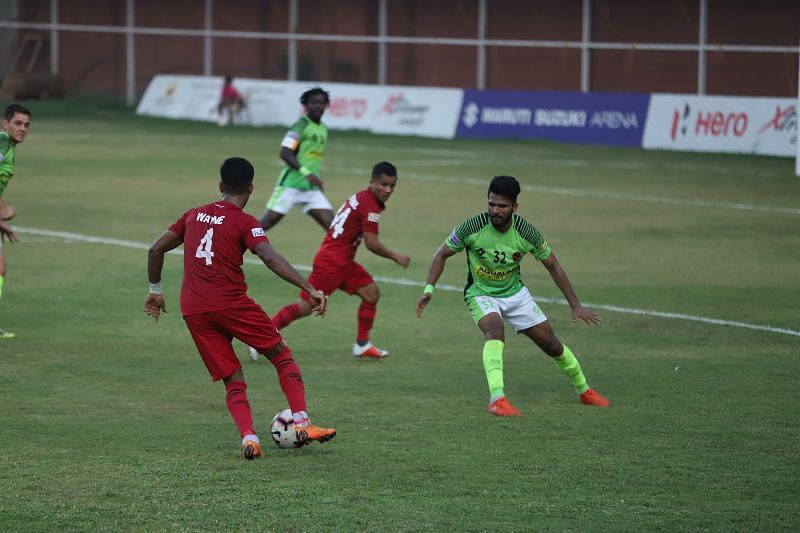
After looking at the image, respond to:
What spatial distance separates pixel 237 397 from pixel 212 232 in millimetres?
1077

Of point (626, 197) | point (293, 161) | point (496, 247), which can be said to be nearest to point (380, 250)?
point (496, 247)

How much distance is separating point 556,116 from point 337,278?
27.9 metres

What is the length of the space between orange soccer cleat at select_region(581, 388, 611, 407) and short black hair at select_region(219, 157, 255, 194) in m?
3.22

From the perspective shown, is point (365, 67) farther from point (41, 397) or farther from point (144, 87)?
point (41, 397)

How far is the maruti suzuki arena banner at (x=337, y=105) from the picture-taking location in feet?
137

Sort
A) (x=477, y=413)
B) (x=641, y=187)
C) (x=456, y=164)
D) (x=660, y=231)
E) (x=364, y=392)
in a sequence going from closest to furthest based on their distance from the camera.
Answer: (x=477, y=413)
(x=364, y=392)
(x=660, y=231)
(x=641, y=187)
(x=456, y=164)

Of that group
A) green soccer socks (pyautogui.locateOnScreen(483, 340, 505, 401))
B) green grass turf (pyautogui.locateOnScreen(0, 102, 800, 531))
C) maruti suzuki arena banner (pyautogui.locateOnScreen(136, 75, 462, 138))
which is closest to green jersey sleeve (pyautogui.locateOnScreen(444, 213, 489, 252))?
green soccer socks (pyautogui.locateOnScreen(483, 340, 505, 401))

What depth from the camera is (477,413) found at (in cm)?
1004

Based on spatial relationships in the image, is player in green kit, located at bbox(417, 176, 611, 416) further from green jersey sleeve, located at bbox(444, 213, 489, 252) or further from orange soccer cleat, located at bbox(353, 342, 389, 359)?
orange soccer cleat, located at bbox(353, 342, 389, 359)

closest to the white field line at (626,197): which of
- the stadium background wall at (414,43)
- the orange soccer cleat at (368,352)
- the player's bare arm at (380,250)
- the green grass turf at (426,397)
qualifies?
the green grass turf at (426,397)

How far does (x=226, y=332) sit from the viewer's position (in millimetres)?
8891

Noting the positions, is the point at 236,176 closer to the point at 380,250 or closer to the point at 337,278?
the point at 380,250

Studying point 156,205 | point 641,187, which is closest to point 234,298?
point 156,205

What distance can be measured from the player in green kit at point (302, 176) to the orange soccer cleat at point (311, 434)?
832cm
